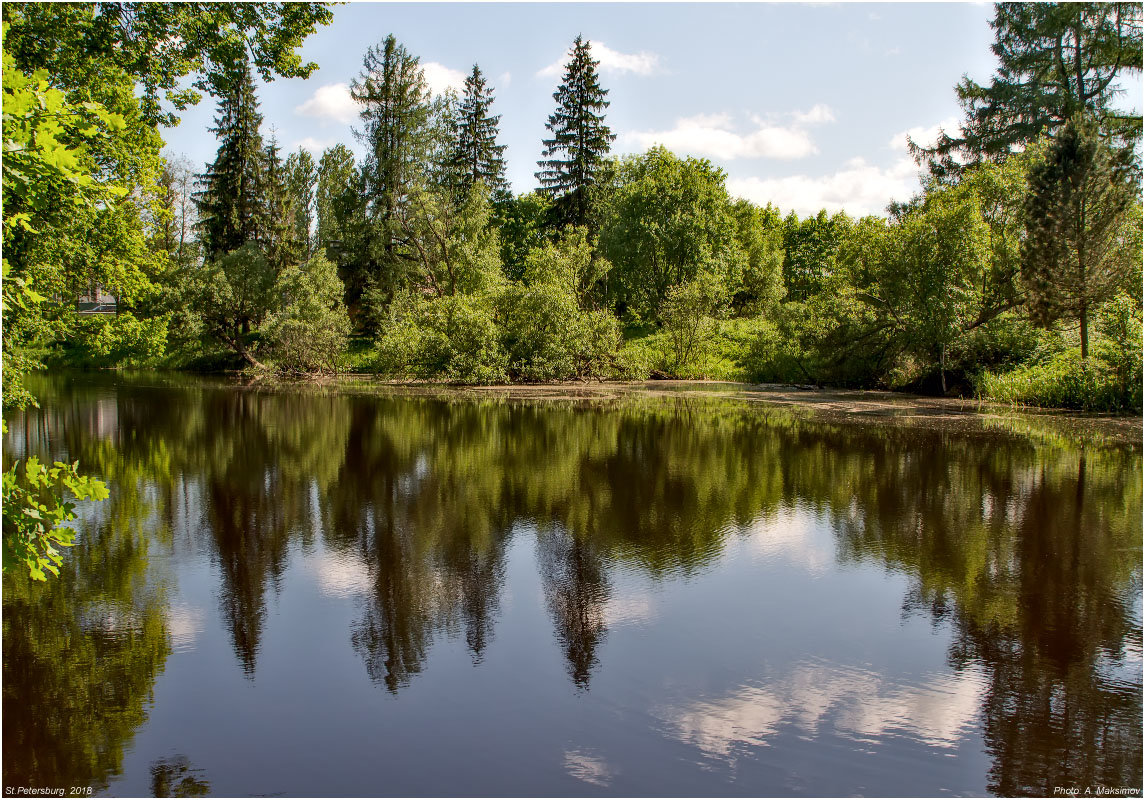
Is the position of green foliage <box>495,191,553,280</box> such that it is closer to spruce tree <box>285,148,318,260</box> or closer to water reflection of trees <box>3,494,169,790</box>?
spruce tree <box>285,148,318,260</box>

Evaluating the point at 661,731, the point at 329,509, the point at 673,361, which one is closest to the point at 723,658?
the point at 661,731

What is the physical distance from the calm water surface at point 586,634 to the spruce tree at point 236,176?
35899mm

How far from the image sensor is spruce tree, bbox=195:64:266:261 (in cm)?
4388

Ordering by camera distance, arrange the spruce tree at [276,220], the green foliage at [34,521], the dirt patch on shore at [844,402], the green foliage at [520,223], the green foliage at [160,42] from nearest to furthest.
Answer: the green foliage at [34,521] < the green foliage at [160,42] < the dirt patch on shore at [844,402] < the spruce tree at [276,220] < the green foliage at [520,223]

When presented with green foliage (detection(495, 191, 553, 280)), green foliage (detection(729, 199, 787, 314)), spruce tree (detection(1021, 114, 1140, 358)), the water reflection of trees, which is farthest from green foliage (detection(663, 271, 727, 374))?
the water reflection of trees

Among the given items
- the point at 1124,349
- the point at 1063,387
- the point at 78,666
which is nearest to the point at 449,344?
the point at 1063,387

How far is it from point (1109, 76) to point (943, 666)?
40.1m

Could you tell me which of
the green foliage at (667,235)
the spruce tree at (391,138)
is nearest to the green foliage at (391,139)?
the spruce tree at (391,138)

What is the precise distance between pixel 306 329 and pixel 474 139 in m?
22.1

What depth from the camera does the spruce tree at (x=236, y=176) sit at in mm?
43875

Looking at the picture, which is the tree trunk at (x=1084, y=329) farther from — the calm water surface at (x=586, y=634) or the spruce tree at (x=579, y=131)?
the spruce tree at (x=579, y=131)

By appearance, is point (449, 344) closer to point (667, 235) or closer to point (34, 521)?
point (667, 235)

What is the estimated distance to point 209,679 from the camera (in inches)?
198

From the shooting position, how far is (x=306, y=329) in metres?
35.0
